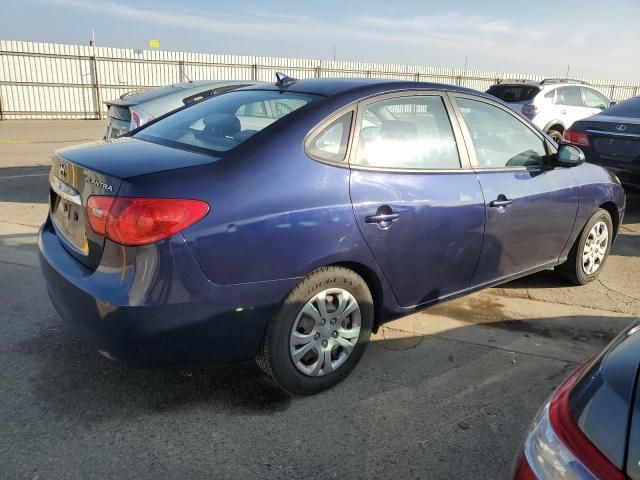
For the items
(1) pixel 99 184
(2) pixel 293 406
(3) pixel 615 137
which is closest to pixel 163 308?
(1) pixel 99 184

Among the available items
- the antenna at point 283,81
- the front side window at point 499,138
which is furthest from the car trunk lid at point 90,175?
the front side window at point 499,138

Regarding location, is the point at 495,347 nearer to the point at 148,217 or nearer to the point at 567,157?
the point at 567,157

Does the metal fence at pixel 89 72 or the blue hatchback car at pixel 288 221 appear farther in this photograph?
the metal fence at pixel 89 72

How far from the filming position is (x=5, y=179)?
8.03m

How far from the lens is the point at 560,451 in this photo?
1.32 meters

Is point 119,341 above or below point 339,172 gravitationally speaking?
below

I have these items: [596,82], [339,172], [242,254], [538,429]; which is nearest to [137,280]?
[242,254]

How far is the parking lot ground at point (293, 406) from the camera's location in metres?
2.39

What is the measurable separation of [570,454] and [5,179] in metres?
8.63

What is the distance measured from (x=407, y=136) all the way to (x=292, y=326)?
131 centimetres

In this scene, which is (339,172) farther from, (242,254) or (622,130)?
(622,130)

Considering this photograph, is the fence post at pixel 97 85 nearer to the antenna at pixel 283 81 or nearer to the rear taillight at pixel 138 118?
the rear taillight at pixel 138 118

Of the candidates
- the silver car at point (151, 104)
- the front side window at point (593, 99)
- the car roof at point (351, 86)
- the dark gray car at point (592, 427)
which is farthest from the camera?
the front side window at point (593, 99)

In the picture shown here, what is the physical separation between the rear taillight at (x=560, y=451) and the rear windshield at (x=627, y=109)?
7005 mm
